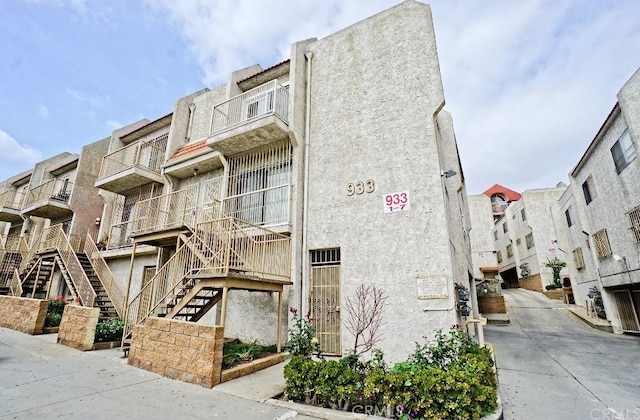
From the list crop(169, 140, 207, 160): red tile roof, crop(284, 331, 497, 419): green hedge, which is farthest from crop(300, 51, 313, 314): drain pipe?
crop(169, 140, 207, 160): red tile roof

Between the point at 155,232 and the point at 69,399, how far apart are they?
5161mm

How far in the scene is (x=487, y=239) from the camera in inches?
1388

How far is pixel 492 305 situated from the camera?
15.8 metres

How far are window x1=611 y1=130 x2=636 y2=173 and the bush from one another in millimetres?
17856

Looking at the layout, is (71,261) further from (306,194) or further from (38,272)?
(306,194)

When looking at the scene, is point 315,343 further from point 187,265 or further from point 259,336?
point 187,265

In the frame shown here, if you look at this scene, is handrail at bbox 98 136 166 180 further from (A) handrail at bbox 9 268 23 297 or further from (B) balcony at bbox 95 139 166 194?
(A) handrail at bbox 9 268 23 297

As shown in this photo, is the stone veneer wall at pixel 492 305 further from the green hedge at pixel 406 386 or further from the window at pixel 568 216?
the green hedge at pixel 406 386

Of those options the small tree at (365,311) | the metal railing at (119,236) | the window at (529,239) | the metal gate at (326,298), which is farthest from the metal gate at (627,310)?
the metal railing at (119,236)

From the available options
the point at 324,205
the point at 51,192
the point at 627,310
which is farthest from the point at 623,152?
the point at 51,192

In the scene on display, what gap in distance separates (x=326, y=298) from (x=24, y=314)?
417 inches

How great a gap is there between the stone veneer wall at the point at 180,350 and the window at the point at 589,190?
17.2 metres

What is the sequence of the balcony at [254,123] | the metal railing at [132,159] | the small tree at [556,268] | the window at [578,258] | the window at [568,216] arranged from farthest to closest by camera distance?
the small tree at [556,268], the window at [568,216], the window at [578,258], the metal railing at [132,159], the balcony at [254,123]

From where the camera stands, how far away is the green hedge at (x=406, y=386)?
395cm
